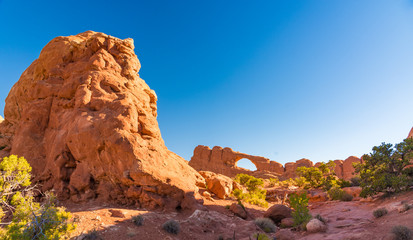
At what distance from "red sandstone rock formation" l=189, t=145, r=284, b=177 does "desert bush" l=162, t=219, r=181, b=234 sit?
37.5 m

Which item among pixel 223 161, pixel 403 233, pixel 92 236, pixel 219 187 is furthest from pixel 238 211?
pixel 223 161

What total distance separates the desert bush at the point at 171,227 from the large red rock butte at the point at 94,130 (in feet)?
6.28

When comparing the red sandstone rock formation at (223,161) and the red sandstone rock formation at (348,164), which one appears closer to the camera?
the red sandstone rock formation at (348,164)

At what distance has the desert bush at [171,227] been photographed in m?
8.59

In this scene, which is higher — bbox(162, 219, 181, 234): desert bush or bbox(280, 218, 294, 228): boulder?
bbox(162, 219, 181, 234): desert bush

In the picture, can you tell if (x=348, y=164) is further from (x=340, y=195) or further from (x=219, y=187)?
(x=219, y=187)

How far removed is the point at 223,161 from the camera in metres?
46.9

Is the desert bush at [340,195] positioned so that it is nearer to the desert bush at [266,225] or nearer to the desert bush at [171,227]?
the desert bush at [266,225]

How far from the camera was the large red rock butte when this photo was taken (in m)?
10.9

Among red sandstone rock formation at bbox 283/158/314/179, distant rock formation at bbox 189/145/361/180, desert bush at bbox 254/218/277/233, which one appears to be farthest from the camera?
red sandstone rock formation at bbox 283/158/314/179

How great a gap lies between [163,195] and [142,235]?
10.4 ft

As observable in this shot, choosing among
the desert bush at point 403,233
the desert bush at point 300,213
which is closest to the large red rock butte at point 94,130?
the desert bush at point 300,213

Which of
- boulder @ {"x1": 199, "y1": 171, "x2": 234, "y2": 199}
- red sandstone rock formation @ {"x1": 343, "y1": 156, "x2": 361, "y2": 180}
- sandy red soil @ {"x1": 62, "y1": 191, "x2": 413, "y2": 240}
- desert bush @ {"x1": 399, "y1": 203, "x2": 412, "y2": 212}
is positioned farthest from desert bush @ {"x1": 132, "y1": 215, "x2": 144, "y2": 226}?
red sandstone rock formation @ {"x1": 343, "y1": 156, "x2": 361, "y2": 180}

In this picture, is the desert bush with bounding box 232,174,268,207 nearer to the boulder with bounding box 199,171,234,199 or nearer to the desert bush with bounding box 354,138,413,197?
the boulder with bounding box 199,171,234,199
